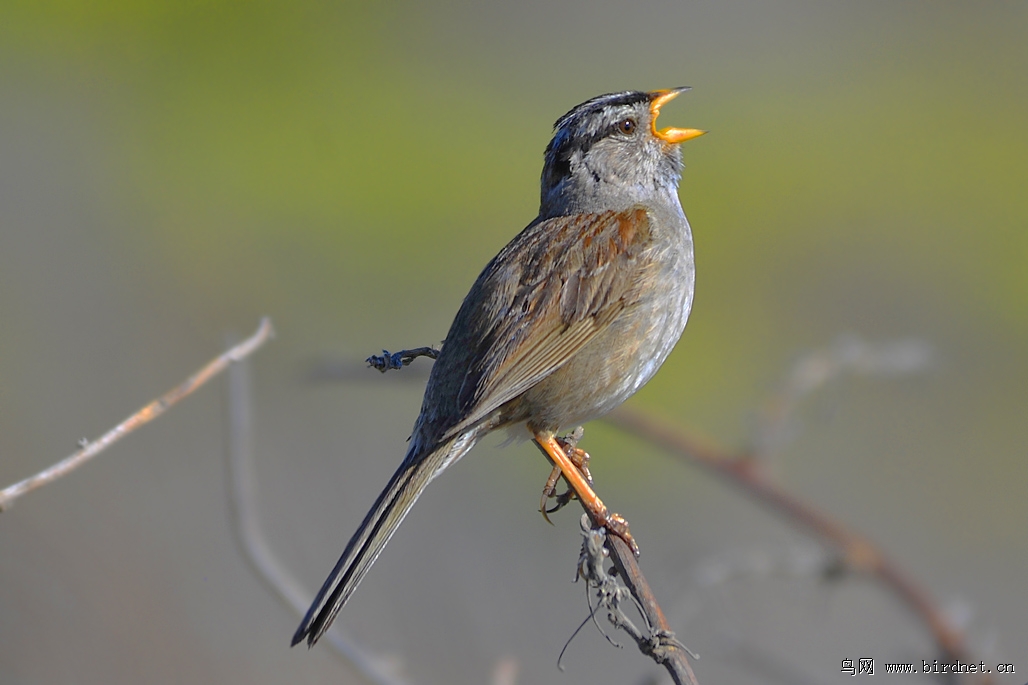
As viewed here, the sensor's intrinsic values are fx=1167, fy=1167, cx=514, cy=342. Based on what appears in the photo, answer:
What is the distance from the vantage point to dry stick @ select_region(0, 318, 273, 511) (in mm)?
2221

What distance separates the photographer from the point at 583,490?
3.70 metres

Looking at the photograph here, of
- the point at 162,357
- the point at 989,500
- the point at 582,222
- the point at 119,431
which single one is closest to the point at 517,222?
the point at 162,357

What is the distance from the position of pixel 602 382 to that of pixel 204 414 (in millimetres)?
5716

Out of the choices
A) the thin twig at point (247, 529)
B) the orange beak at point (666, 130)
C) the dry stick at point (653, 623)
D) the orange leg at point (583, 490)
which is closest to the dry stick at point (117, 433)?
the thin twig at point (247, 529)

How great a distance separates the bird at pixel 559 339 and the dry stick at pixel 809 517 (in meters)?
0.20

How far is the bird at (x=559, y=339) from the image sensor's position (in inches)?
143

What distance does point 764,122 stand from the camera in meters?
16.8

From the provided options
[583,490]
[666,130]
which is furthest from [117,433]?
[666,130]

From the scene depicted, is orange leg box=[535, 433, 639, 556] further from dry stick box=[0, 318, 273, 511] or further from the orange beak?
the orange beak

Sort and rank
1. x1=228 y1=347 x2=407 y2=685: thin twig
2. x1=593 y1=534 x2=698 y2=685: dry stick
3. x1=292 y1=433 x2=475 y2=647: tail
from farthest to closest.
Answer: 1. x1=228 y1=347 x2=407 y2=685: thin twig
2. x1=292 y1=433 x2=475 y2=647: tail
3. x1=593 y1=534 x2=698 y2=685: dry stick

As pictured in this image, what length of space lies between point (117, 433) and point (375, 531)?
1.02 m

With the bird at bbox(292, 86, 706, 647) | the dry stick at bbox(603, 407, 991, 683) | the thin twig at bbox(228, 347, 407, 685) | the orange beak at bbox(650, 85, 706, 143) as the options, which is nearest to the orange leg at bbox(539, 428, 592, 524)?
the bird at bbox(292, 86, 706, 647)

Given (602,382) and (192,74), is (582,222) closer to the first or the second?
(602,382)

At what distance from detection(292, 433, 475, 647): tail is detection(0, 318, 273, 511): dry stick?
0.64m
